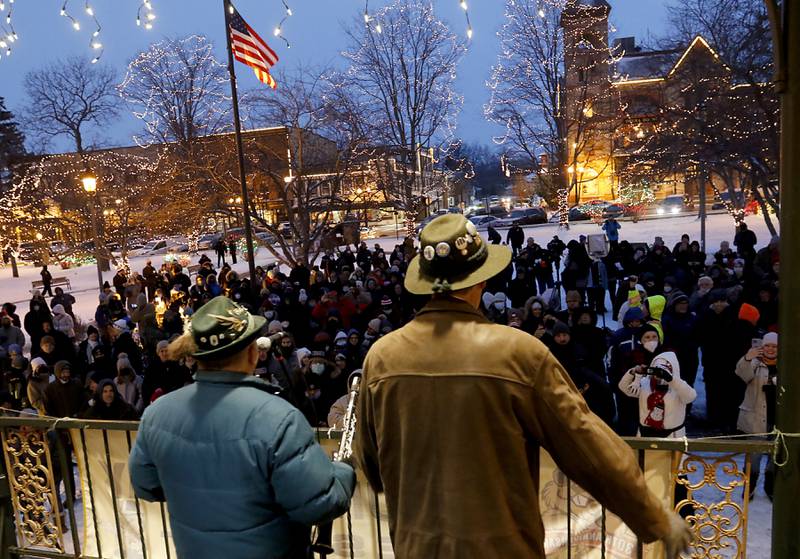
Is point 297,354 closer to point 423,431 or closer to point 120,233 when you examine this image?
point 423,431

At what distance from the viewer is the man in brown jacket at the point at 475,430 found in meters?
1.85

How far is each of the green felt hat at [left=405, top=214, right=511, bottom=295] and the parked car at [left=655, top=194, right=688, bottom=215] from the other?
4184cm

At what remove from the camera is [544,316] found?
8336 millimetres

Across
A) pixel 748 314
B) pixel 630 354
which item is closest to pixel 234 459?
pixel 630 354

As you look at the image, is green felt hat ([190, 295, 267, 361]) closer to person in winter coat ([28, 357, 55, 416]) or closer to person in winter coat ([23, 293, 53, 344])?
person in winter coat ([28, 357, 55, 416])

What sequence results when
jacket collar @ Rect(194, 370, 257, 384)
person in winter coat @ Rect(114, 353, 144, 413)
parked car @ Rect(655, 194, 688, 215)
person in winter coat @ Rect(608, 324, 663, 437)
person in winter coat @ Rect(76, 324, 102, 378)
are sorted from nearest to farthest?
jacket collar @ Rect(194, 370, 257, 384), person in winter coat @ Rect(608, 324, 663, 437), person in winter coat @ Rect(114, 353, 144, 413), person in winter coat @ Rect(76, 324, 102, 378), parked car @ Rect(655, 194, 688, 215)

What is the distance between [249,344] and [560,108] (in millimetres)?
32902

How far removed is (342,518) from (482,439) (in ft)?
6.25

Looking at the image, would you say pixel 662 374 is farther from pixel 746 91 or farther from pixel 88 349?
pixel 746 91

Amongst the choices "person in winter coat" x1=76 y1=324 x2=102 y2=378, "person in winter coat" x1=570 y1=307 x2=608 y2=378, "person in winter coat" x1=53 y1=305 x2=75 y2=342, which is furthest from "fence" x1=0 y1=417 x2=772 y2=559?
"person in winter coat" x1=53 y1=305 x2=75 y2=342

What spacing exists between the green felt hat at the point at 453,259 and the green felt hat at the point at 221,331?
71 centimetres

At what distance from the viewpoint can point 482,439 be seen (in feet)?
6.15

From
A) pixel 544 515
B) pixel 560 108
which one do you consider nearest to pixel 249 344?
pixel 544 515

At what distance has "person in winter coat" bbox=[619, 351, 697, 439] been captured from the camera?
522 cm
